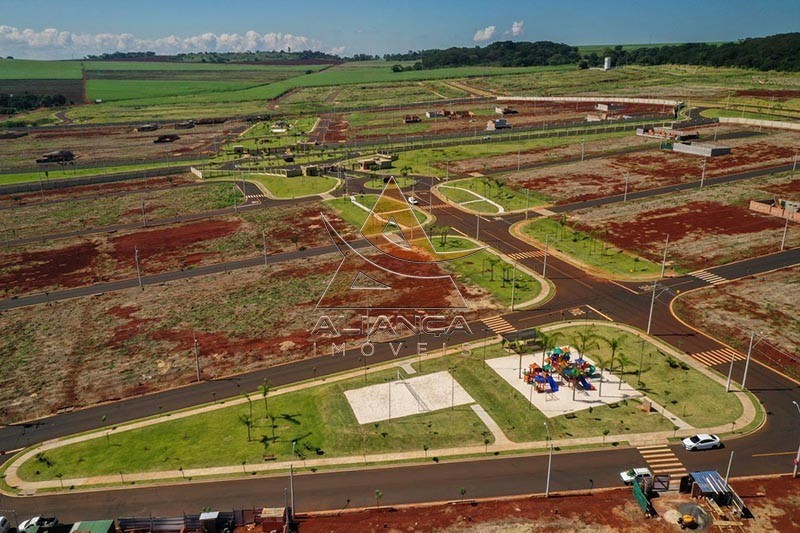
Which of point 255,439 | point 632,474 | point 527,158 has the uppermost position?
point 527,158

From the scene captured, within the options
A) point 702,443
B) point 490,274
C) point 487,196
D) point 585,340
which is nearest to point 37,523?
point 585,340

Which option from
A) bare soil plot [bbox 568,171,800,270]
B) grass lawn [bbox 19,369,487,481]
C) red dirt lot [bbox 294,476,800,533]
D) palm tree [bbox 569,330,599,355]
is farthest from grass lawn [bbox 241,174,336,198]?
red dirt lot [bbox 294,476,800,533]

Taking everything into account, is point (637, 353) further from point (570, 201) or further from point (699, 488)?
point (570, 201)

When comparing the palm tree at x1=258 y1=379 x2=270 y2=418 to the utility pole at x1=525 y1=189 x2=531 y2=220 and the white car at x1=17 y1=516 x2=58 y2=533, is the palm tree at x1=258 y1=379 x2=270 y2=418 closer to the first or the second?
the white car at x1=17 y1=516 x2=58 y2=533

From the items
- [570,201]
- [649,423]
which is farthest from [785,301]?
[570,201]

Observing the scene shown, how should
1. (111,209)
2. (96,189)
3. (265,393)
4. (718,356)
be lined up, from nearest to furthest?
(265,393) → (718,356) → (111,209) → (96,189)

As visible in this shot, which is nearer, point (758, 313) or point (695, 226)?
point (758, 313)

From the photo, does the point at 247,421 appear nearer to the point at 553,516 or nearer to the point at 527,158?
the point at 553,516
